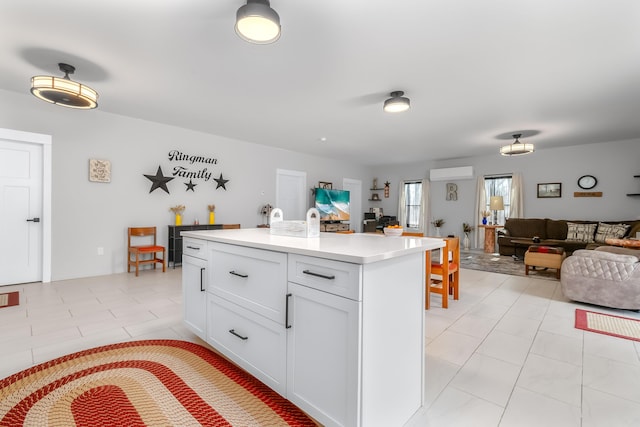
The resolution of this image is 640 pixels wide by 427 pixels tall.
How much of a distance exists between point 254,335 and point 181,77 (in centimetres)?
285

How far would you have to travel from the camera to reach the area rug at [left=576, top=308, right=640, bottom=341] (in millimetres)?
2492

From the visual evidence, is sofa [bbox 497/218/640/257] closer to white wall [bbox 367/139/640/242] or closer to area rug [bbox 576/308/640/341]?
white wall [bbox 367/139/640/242]

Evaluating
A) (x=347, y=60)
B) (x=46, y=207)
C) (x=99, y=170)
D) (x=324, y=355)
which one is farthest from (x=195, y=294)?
Result: (x=99, y=170)

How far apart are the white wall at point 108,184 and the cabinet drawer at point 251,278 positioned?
3454 mm

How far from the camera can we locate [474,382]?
5.78 ft

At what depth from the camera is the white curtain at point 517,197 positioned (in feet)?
23.0

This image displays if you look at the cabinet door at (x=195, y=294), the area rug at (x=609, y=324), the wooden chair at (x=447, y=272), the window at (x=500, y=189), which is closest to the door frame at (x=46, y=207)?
the cabinet door at (x=195, y=294)

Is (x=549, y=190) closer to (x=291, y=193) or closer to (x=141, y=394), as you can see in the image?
(x=291, y=193)

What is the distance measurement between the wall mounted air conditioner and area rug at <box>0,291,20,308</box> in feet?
27.6

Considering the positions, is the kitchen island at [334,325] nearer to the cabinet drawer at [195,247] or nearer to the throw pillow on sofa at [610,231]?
the cabinet drawer at [195,247]

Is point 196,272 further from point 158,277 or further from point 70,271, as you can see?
point 70,271

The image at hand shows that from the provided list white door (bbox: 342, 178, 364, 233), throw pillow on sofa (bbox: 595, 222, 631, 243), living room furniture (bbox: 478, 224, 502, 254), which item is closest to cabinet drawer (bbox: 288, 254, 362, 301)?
throw pillow on sofa (bbox: 595, 222, 631, 243)

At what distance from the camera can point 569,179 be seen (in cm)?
644

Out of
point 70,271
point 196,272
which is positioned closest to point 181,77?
point 196,272
